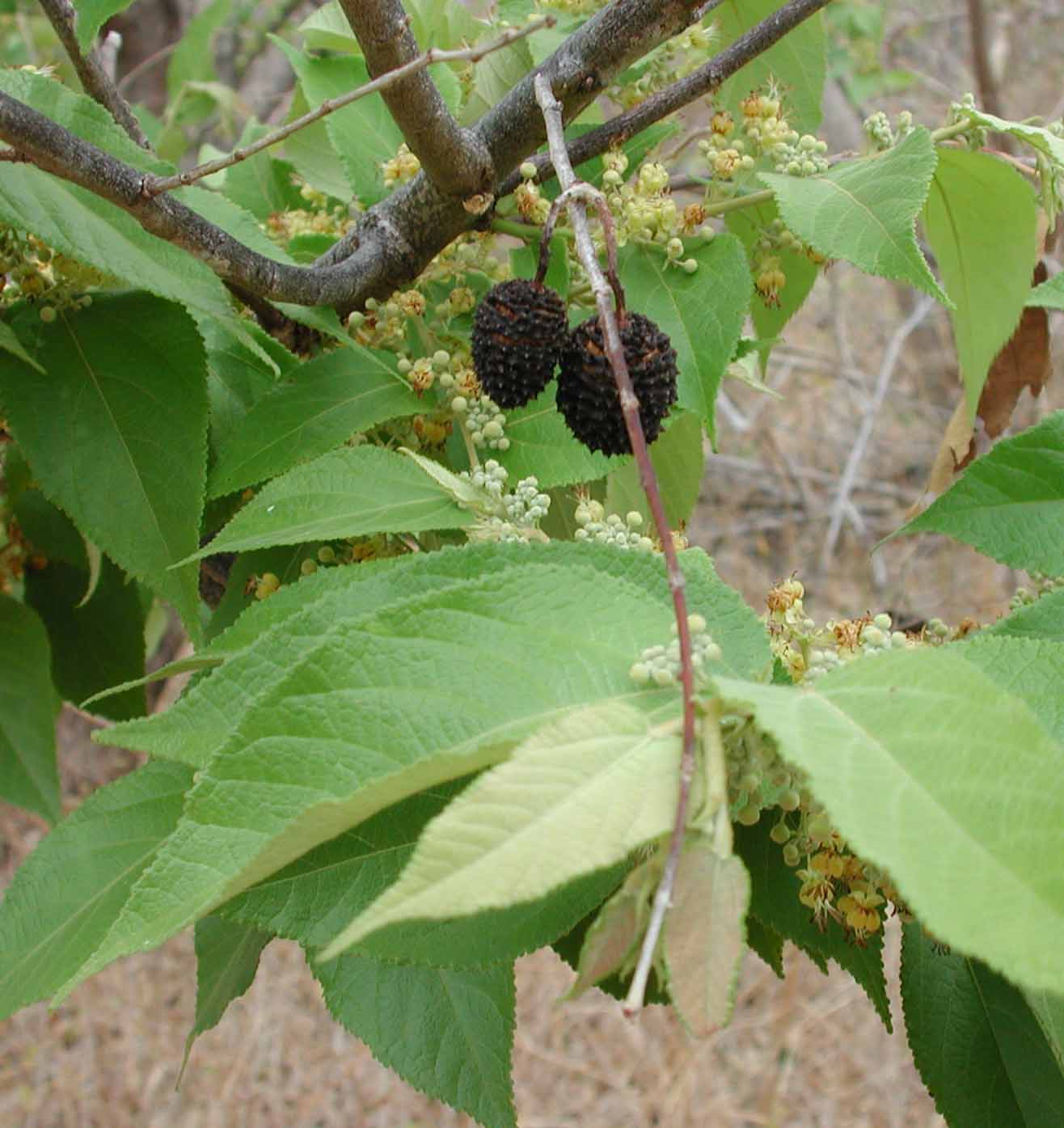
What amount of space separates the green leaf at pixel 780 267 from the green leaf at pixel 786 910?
49 cm

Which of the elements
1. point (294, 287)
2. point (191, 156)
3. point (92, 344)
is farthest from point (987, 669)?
point (191, 156)

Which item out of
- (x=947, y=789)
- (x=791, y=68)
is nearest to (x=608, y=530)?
(x=947, y=789)

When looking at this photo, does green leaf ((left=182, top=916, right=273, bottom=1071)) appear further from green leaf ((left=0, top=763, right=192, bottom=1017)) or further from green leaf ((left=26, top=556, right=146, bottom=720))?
green leaf ((left=26, top=556, right=146, bottom=720))

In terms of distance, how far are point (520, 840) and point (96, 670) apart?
953 mm

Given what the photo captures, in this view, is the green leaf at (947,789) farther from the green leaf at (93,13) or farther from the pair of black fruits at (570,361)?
the green leaf at (93,13)

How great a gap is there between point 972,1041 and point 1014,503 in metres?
0.36

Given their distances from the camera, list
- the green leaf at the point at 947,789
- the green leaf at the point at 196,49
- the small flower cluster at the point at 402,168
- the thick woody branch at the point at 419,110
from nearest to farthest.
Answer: the green leaf at the point at 947,789
the thick woody branch at the point at 419,110
the small flower cluster at the point at 402,168
the green leaf at the point at 196,49

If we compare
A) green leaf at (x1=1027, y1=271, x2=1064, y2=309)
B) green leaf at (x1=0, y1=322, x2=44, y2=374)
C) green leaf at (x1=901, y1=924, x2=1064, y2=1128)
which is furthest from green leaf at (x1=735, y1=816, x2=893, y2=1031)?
green leaf at (x1=0, y1=322, x2=44, y2=374)

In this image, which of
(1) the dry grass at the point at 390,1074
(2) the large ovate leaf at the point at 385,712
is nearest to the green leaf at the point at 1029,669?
(2) the large ovate leaf at the point at 385,712

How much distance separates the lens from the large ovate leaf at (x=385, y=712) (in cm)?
46

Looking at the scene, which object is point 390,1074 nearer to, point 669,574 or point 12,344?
point 12,344

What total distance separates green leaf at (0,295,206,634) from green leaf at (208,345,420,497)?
29mm

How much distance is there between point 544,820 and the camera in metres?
0.41

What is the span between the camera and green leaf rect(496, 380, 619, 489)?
0.81 metres
